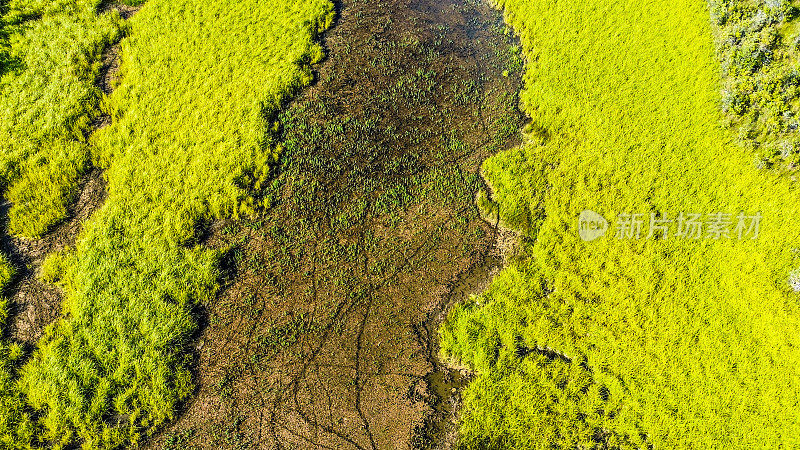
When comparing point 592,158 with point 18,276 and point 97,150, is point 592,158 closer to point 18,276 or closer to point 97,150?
point 97,150

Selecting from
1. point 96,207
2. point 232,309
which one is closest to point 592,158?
point 232,309

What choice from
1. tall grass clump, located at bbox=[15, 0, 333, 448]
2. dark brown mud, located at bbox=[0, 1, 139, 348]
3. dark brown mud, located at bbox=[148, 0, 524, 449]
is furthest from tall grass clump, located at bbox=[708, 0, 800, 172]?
dark brown mud, located at bbox=[0, 1, 139, 348]

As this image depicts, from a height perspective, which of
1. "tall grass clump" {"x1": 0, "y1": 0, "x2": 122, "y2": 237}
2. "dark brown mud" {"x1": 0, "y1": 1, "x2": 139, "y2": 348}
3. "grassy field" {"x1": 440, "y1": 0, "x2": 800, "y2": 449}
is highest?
"tall grass clump" {"x1": 0, "y1": 0, "x2": 122, "y2": 237}

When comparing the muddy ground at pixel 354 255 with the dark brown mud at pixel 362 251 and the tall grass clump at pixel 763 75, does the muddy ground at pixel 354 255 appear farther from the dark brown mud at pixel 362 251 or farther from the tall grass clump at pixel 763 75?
the tall grass clump at pixel 763 75

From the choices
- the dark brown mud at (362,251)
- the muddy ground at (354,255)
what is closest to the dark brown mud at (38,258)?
the muddy ground at (354,255)

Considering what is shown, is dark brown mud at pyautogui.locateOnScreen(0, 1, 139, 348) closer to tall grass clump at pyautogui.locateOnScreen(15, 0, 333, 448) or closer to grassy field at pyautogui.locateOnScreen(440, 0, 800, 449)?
tall grass clump at pyautogui.locateOnScreen(15, 0, 333, 448)

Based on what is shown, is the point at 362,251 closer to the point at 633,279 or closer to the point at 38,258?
the point at 633,279
